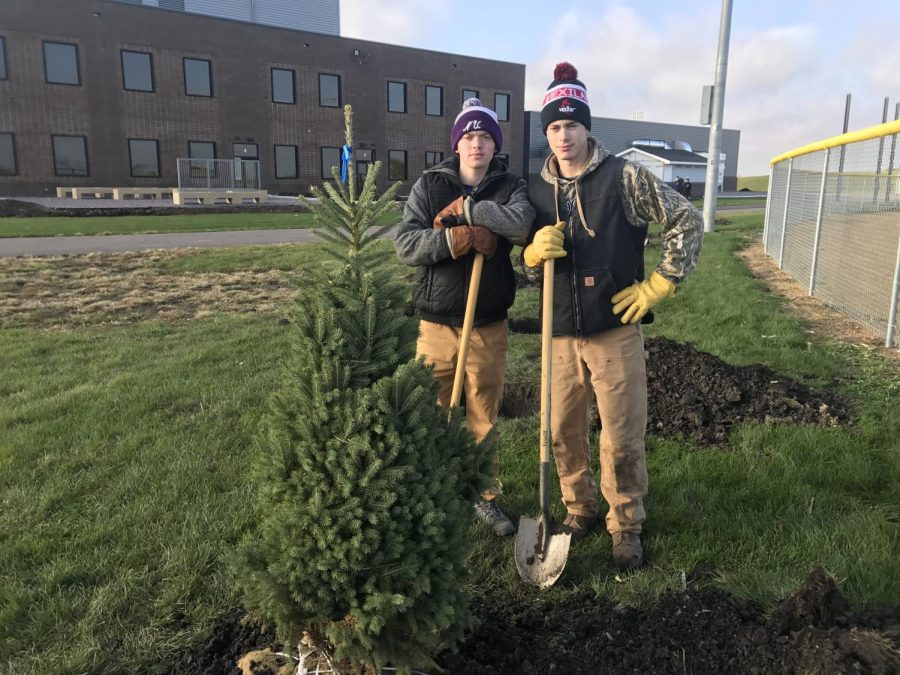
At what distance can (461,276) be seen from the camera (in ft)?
11.3

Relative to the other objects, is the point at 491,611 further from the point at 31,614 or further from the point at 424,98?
the point at 424,98

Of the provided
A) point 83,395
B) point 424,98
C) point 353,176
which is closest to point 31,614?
point 353,176

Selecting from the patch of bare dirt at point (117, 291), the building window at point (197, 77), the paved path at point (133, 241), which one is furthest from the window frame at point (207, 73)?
the patch of bare dirt at point (117, 291)

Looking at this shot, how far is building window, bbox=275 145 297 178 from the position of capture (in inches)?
1390

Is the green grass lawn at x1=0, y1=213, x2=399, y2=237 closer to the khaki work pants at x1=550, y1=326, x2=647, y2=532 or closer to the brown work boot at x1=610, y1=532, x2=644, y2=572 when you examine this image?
the khaki work pants at x1=550, y1=326, x2=647, y2=532

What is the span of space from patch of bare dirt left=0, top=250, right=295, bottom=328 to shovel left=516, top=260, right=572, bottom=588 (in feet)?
17.2

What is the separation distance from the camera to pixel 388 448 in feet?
6.48

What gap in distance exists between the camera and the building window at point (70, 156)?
3005 cm

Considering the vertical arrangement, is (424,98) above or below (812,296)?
above

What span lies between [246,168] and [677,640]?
33.1m

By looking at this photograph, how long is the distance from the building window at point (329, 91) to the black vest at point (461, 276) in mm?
35139

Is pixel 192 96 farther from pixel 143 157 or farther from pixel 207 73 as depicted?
pixel 143 157

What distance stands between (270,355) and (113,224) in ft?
49.4

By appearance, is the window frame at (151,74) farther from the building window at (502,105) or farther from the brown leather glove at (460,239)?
the brown leather glove at (460,239)
